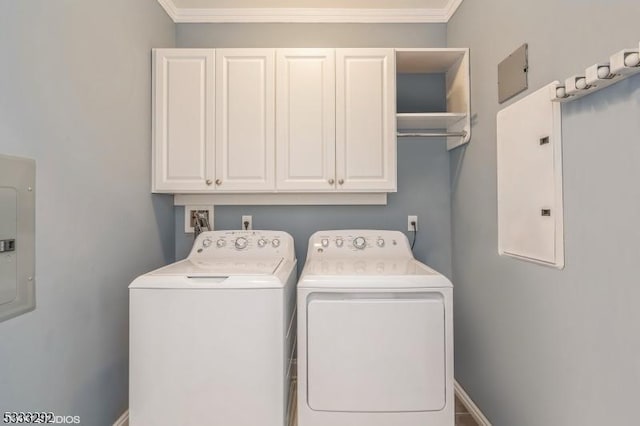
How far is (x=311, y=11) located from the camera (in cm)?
233

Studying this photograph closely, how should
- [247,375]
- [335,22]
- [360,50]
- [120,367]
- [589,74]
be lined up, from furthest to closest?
[335,22]
[360,50]
[120,367]
[247,375]
[589,74]

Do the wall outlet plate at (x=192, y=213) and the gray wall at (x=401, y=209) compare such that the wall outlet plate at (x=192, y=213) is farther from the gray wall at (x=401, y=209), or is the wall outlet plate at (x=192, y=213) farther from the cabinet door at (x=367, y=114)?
the cabinet door at (x=367, y=114)

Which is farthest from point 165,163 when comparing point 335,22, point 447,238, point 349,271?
point 447,238

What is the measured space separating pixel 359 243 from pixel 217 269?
882 mm

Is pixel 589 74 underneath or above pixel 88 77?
underneath

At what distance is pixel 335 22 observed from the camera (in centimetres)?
236

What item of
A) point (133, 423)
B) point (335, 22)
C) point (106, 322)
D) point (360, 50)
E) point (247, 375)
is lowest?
point (133, 423)

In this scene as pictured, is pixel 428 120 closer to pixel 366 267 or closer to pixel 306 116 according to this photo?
pixel 306 116

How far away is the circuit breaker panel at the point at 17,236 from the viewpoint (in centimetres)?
109

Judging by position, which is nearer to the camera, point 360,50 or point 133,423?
point 133,423

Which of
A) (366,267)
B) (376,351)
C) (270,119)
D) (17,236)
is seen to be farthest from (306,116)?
(17,236)

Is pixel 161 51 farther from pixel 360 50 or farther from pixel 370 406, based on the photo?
pixel 370 406

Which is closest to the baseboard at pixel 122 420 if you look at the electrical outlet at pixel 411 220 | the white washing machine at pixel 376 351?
the white washing machine at pixel 376 351

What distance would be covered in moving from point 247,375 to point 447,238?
5.28 ft
